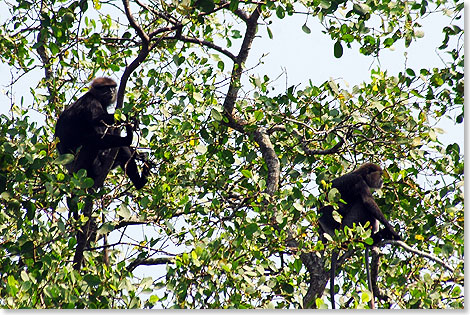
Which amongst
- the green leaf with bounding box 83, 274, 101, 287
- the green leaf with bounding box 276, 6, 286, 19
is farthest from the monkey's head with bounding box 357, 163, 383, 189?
the green leaf with bounding box 83, 274, 101, 287

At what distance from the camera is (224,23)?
5164 millimetres

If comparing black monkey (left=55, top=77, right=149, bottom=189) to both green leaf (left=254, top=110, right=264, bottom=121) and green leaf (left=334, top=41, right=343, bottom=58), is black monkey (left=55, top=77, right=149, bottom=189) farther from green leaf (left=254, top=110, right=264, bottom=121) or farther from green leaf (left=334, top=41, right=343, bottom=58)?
green leaf (left=334, top=41, right=343, bottom=58)

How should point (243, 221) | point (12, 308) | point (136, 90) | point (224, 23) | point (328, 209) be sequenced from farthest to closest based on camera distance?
point (328, 209) → point (224, 23) → point (136, 90) → point (243, 221) → point (12, 308)

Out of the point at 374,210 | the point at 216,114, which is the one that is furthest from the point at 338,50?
the point at 374,210

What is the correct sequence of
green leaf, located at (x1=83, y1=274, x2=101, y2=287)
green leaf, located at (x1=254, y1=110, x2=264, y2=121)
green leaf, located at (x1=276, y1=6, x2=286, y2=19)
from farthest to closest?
green leaf, located at (x1=254, y1=110, x2=264, y2=121) < green leaf, located at (x1=276, y1=6, x2=286, y2=19) < green leaf, located at (x1=83, y1=274, x2=101, y2=287)

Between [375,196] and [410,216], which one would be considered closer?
[410,216]

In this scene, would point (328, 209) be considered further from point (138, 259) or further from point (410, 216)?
point (138, 259)

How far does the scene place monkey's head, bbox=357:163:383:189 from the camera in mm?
5408

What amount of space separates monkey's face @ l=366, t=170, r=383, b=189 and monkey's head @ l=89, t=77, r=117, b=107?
8.65ft

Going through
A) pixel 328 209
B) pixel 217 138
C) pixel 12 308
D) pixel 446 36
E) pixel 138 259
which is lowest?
pixel 12 308

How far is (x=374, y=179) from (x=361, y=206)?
0.36 metres

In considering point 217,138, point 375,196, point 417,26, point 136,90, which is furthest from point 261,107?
point 375,196

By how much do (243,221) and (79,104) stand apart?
2400 millimetres

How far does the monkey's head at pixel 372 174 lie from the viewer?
5.41 m
